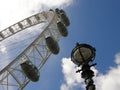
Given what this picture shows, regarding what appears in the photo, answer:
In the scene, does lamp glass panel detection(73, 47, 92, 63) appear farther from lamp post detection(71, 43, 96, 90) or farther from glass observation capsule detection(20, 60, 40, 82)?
glass observation capsule detection(20, 60, 40, 82)

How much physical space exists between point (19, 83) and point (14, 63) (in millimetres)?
2066

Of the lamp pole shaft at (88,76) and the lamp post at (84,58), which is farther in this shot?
the lamp post at (84,58)

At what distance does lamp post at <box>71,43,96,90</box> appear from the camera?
820 centimetres

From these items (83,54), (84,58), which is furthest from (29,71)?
(83,54)

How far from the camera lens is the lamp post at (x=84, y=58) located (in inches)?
323

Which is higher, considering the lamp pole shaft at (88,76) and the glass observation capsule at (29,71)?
the glass observation capsule at (29,71)

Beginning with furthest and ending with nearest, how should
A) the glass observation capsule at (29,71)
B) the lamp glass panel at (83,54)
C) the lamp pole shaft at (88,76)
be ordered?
1. the glass observation capsule at (29,71)
2. the lamp glass panel at (83,54)
3. the lamp pole shaft at (88,76)

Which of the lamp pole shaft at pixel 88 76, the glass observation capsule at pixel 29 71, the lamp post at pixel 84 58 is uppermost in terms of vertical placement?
the glass observation capsule at pixel 29 71

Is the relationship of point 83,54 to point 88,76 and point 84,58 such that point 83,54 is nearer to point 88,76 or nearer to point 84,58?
point 84,58

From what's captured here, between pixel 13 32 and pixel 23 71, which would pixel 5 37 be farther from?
pixel 23 71

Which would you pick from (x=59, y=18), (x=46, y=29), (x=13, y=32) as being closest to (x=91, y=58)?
(x=46, y=29)

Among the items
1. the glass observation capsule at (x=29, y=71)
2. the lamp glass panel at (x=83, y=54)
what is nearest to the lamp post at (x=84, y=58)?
the lamp glass panel at (x=83, y=54)

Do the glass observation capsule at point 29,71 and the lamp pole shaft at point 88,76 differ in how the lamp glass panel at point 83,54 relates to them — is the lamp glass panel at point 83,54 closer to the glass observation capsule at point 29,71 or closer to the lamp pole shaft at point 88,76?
the lamp pole shaft at point 88,76

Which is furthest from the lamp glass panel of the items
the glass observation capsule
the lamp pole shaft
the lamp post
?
the glass observation capsule
